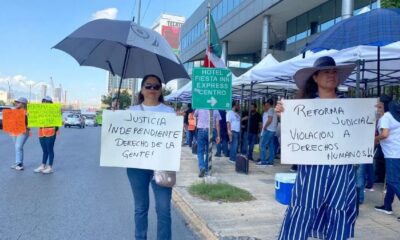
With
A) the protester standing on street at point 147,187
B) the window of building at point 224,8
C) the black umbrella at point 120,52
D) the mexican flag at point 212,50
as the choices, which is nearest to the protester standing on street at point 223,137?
the mexican flag at point 212,50

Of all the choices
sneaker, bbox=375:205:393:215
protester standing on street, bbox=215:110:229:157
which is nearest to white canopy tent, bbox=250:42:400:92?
sneaker, bbox=375:205:393:215

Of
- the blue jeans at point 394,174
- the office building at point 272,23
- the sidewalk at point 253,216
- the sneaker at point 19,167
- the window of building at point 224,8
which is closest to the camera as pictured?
the sidewalk at point 253,216

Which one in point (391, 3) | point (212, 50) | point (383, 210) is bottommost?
point (383, 210)

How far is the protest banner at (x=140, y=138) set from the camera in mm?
3938

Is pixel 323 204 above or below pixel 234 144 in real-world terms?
above

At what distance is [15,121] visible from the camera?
10.1 metres

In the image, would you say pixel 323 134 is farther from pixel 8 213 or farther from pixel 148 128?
pixel 8 213

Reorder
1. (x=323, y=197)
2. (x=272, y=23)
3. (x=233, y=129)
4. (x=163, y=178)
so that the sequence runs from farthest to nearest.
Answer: (x=272, y=23) < (x=233, y=129) < (x=163, y=178) < (x=323, y=197)

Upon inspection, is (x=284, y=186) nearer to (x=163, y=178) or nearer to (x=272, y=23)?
(x=163, y=178)

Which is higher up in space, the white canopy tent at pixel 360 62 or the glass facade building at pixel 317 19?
the glass facade building at pixel 317 19

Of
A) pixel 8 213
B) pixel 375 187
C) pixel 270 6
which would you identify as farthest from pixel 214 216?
pixel 270 6

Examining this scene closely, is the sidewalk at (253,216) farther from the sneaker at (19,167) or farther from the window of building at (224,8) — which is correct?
the window of building at (224,8)

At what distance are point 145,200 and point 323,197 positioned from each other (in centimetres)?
170

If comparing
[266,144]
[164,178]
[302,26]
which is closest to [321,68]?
[164,178]
